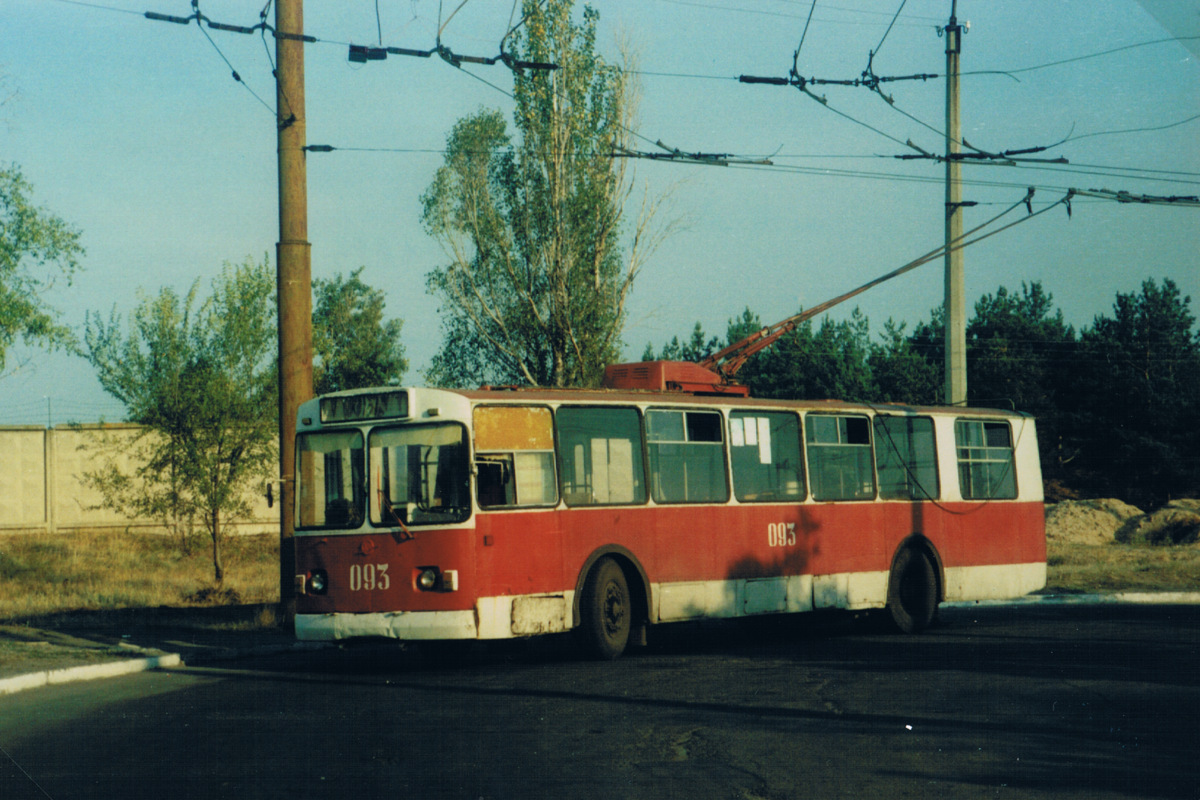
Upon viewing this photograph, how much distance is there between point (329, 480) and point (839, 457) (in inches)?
270

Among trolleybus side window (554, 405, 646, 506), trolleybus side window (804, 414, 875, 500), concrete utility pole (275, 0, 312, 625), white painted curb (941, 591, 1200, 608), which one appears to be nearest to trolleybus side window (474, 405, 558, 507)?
trolleybus side window (554, 405, 646, 506)

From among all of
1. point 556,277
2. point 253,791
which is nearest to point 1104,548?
point 556,277

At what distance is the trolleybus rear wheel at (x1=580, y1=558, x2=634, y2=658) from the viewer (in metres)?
13.6

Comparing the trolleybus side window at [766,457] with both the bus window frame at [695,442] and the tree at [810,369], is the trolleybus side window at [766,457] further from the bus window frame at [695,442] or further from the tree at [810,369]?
the tree at [810,369]

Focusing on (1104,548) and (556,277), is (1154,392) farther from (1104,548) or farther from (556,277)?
(556,277)

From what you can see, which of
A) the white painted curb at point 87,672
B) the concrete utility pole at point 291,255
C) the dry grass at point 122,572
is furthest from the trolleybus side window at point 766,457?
the dry grass at point 122,572

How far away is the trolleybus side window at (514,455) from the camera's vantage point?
12.9m

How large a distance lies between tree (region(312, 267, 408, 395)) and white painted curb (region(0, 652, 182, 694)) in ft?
173

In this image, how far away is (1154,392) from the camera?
69.6 m

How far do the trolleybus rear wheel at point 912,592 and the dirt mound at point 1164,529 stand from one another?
76.4 ft

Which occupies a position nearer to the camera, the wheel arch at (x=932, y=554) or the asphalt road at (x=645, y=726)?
the asphalt road at (x=645, y=726)

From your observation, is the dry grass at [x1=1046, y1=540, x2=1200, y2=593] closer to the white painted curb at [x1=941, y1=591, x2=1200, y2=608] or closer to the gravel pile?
the white painted curb at [x1=941, y1=591, x2=1200, y2=608]

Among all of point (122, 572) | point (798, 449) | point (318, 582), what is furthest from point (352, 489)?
point (122, 572)

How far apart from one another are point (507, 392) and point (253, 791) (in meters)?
6.62
